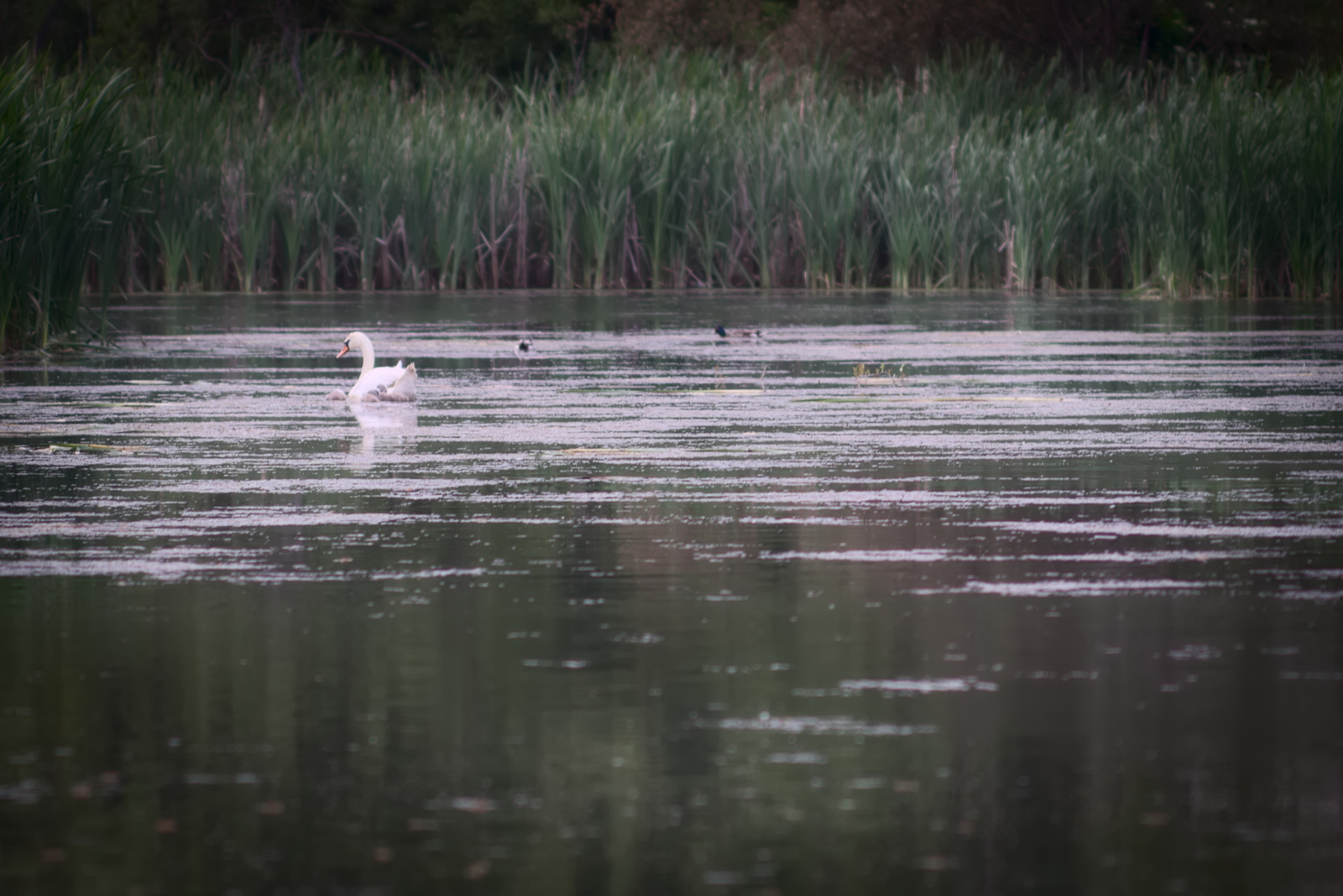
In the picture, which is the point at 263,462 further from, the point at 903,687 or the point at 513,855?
the point at 513,855

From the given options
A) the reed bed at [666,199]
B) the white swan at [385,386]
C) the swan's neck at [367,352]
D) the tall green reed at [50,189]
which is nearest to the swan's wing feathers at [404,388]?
the white swan at [385,386]

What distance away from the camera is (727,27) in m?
41.9

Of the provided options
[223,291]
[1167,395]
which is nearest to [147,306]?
[223,291]

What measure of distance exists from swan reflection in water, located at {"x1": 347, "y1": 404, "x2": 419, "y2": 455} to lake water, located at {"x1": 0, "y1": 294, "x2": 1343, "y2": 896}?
0.16 ft

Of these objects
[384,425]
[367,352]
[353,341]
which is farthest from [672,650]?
[353,341]

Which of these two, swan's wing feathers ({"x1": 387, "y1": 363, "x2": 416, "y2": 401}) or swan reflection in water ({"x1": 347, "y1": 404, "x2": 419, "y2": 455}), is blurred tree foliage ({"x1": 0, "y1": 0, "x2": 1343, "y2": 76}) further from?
swan reflection in water ({"x1": 347, "y1": 404, "x2": 419, "y2": 455})

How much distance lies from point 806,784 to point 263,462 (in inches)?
208

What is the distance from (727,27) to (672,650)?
3796 cm

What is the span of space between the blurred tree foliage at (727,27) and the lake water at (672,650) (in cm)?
2762

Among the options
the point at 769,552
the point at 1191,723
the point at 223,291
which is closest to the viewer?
the point at 1191,723

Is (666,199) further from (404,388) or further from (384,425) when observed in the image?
(384,425)

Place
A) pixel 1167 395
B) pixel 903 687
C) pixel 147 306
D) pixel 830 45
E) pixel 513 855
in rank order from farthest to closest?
pixel 830 45 < pixel 147 306 < pixel 1167 395 < pixel 903 687 < pixel 513 855

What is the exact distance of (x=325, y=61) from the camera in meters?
29.0

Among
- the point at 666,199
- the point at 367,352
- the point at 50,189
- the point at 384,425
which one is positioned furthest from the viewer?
the point at 666,199
